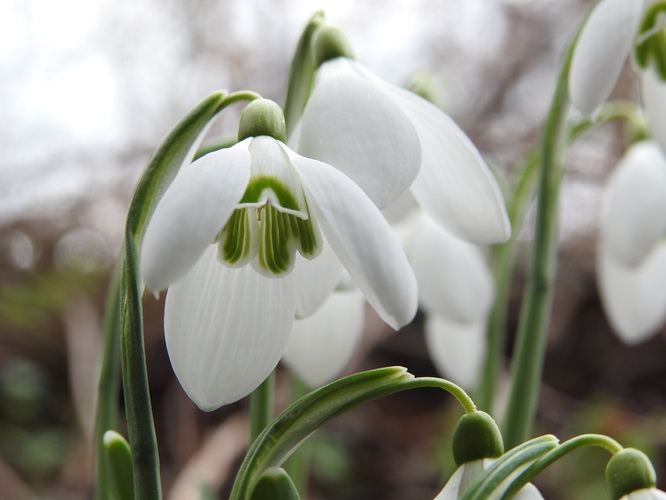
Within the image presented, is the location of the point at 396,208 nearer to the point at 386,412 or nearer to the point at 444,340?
the point at 444,340

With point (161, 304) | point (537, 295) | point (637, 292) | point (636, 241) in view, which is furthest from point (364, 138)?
point (161, 304)

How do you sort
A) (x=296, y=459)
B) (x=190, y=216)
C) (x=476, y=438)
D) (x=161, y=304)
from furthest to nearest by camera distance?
(x=161, y=304) → (x=296, y=459) → (x=476, y=438) → (x=190, y=216)

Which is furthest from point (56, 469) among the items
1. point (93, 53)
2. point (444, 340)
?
point (93, 53)

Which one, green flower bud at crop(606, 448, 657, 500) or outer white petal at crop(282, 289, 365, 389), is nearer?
green flower bud at crop(606, 448, 657, 500)

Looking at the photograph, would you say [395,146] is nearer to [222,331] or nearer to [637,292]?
[222,331]

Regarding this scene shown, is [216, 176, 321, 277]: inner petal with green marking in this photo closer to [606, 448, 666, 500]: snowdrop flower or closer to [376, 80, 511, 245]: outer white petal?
[376, 80, 511, 245]: outer white petal

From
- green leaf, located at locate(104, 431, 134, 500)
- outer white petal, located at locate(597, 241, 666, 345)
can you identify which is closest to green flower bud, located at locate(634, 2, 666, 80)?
outer white petal, located at locate(597, 241, 666, 345)

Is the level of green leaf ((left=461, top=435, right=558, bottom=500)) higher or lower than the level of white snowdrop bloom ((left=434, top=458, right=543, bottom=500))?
higher

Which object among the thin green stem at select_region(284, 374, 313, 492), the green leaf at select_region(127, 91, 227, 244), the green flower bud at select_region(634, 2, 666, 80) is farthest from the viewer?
the thin green stem at select_region(284, 374, 313, 492)
